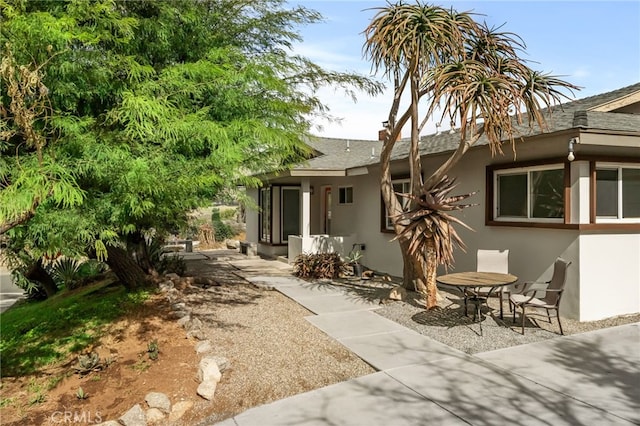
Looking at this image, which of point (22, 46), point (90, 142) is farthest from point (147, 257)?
point (22, 46)

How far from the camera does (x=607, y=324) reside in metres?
6.82

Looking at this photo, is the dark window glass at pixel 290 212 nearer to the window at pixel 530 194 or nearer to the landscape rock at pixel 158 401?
the window at pixel 530 194

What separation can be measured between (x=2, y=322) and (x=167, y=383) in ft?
24.9

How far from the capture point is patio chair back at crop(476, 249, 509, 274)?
25.7 feet

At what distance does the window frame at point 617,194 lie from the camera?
6957 millimetres

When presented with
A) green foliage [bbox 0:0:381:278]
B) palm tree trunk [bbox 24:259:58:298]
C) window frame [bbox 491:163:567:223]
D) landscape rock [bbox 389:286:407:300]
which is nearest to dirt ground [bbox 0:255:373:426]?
green foliage [bbox 0:0:381:278]

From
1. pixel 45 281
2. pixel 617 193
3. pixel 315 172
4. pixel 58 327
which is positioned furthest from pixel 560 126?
pixel 45 281

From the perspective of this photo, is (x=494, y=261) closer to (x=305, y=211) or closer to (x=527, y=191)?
(x=527, y=191)

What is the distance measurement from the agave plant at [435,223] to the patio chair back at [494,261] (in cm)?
77

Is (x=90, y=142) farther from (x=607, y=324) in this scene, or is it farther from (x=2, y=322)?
(x=607, y=324)

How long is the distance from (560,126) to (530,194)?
1525 mm

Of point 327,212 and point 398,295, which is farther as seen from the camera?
point 327,212

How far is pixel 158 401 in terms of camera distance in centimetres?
437

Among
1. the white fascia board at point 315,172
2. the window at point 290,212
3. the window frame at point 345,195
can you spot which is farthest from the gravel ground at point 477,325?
the window at point 290,212
